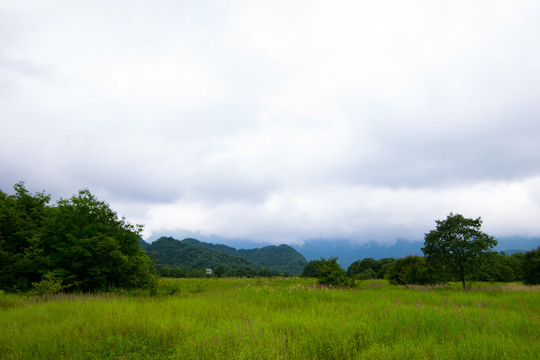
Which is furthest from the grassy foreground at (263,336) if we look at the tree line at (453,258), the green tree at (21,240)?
the tree line at (453,258)

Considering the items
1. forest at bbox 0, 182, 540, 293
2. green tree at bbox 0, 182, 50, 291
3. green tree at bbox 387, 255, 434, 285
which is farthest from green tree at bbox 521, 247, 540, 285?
green tree at bbox 0, 182, 50, 291

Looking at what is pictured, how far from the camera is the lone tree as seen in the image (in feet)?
54.7

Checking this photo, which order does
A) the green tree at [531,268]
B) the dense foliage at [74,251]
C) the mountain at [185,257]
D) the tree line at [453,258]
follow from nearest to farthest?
the dense foliage at [74,251]
the tree line at [453,258]
the green tree at [531,268]
the mountain at [185,257]

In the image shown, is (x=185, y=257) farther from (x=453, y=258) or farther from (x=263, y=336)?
(x=263, y=336)

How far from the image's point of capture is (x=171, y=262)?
104750mm

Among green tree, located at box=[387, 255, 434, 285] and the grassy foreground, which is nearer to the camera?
the grassy foreground

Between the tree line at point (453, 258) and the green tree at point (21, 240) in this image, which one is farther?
the tree line at point (453, 258)

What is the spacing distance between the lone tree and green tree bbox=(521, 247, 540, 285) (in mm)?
20429

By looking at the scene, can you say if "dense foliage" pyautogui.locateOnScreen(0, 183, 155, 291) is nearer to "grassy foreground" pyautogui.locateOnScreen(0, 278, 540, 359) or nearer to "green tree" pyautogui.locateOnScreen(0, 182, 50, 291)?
"green tree" pyautogui.locateOnScreen(0, 182, 50, 291)

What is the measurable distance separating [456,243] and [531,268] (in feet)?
76.2

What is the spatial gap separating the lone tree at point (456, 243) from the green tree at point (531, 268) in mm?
20429

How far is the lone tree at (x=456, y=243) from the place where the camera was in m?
16.7

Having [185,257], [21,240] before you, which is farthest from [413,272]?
[185,257]

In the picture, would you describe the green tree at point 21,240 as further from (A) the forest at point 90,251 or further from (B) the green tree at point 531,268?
(B) the green tree at point 531,268
